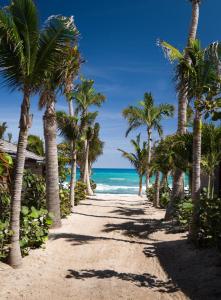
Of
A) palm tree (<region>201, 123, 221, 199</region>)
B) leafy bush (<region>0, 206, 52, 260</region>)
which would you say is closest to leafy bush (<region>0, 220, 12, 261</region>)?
leafy bush (<region>0, 206, 52, 260</region>)

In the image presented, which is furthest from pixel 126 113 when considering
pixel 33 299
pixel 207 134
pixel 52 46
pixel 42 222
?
pixel 33 299

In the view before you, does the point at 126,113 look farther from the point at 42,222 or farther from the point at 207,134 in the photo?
the point at 42,222

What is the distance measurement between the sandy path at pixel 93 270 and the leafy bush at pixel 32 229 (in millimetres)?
329

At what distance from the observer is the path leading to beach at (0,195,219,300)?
669 centimetres

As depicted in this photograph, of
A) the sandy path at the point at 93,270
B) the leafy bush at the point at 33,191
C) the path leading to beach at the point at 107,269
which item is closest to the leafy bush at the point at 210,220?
the path leading to beach at the point at 107,269

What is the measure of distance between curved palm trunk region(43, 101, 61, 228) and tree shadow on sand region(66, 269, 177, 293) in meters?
5.11

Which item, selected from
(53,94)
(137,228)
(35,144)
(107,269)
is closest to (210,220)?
(107,269)

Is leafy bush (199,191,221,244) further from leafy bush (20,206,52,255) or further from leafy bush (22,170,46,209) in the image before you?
leafy bush (22,170,46,209)

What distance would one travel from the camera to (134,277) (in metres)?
7.77

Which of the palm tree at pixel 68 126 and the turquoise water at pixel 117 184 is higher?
the palm tree at pixel 68 126

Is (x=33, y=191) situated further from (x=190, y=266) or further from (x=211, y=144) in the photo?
(x=211, y=144)

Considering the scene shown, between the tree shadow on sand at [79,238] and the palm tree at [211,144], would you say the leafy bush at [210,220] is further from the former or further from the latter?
the tree shadow on sand at [79,238]

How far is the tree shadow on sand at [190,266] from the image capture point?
6816 mm

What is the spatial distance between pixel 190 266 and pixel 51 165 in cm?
668
